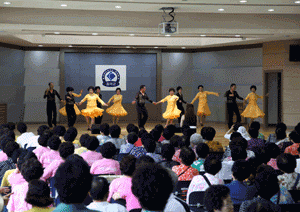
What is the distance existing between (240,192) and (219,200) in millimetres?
1199

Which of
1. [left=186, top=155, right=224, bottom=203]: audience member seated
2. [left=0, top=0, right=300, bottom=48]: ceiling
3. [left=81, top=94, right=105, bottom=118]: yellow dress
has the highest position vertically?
[left=0, top=0, right=300, bottom=48]: ceiling

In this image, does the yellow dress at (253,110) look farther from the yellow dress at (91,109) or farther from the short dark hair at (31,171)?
the short dark hair at (31,171)

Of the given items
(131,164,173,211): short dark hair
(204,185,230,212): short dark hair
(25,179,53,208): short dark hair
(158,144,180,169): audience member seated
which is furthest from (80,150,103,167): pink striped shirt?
(131,164,173,211): short dark hair

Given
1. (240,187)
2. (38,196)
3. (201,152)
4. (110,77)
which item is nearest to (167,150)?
(201,152)

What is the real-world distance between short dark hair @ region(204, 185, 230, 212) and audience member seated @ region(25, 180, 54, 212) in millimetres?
974

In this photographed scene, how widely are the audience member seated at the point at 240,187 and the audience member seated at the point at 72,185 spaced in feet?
6.56

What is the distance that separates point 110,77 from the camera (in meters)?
17.5

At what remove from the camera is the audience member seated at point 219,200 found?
92.6 inches

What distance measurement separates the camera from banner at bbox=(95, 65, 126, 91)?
17484 mm

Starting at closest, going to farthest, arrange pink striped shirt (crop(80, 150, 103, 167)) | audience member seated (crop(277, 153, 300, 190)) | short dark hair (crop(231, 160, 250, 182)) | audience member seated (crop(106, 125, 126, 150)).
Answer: short dark hair (crop(231, 160, 250, 182)) < audience member seated (crop(277, 153, 300, 190)) < pink striped shirt (crop(80, 150, 103, 167)) < audience member seated (crop(106, 125, 126, 150))

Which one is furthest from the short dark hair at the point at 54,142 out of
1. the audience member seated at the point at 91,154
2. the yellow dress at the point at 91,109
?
the yellow dress at the point at 91,109

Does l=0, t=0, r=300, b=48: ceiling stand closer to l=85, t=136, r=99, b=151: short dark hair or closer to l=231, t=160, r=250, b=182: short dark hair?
l=85, t=136, r=99, b=151: short dark hair

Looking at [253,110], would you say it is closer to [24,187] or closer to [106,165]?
[106,165]

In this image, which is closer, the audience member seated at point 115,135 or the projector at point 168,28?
the audience member seated at point 115,135
